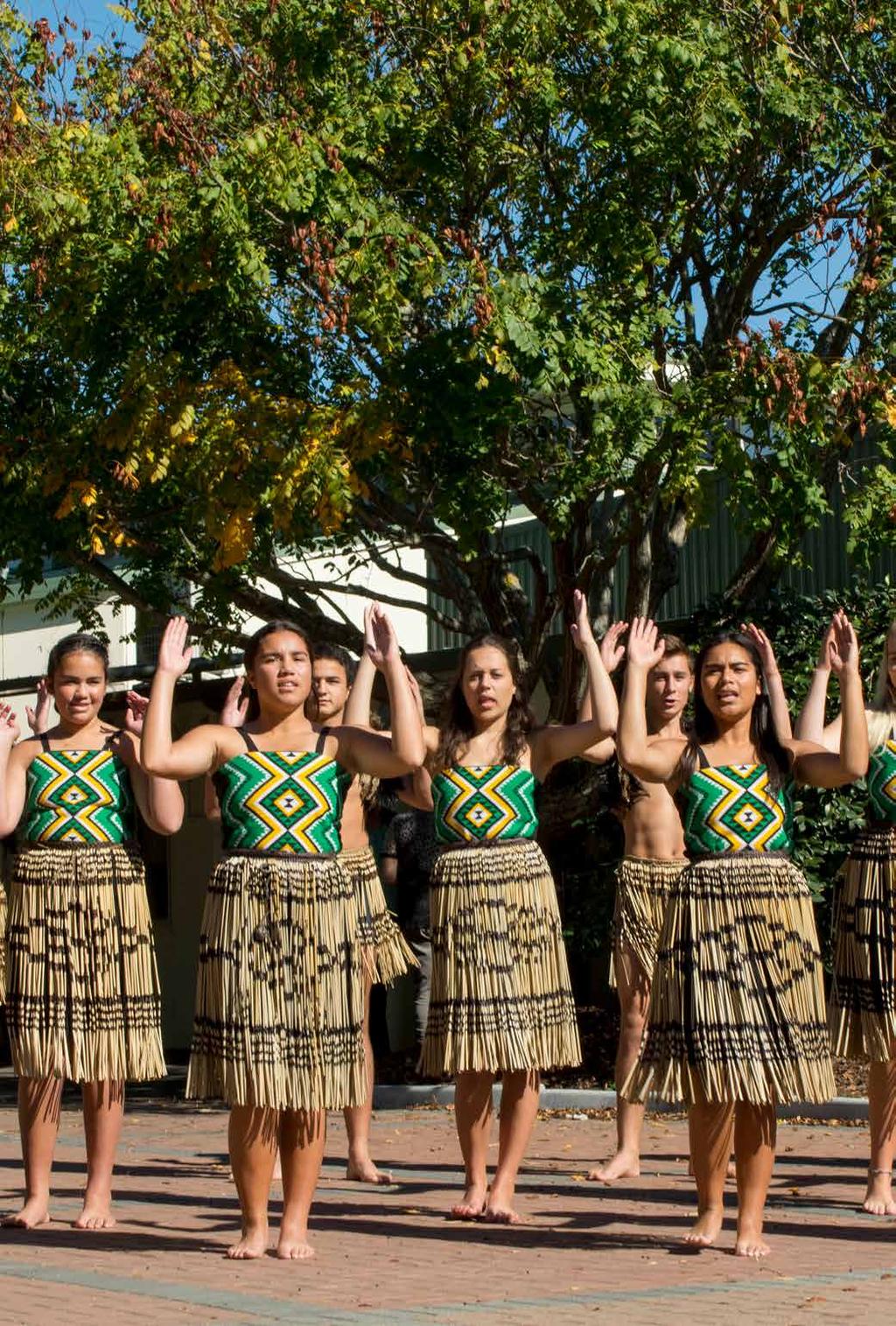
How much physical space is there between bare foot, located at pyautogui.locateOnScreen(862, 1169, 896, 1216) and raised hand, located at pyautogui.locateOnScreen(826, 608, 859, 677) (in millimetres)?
1887

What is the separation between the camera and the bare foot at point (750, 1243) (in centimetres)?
635

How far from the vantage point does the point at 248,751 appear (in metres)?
6.61

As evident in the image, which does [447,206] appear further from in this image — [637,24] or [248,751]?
[248,751]

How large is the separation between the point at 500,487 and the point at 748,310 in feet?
7.74

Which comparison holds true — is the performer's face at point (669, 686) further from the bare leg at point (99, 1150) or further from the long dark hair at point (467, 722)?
the bare leg at point (99, 1150)

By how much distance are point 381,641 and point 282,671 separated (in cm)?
36

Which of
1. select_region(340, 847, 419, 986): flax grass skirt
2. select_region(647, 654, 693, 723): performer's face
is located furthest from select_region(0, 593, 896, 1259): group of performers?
select_region(340, 847, 419, 986): flax grass skirt

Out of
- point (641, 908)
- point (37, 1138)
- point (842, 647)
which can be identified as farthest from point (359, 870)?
point (842, 647)

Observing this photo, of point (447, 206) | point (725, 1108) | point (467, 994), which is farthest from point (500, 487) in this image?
point (725, 1108)

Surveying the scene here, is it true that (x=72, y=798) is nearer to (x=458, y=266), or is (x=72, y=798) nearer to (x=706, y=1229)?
(x=706, y=1229)

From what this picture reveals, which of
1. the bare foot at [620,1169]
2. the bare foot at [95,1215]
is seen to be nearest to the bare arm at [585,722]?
the bare foot at [620,1169]

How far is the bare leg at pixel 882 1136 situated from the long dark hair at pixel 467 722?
1721 mm

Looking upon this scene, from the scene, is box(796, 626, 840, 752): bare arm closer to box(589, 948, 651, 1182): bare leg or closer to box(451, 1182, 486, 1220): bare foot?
box(589, 948, 651, 1182): bare leg

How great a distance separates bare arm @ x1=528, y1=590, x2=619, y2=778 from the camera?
682 centimetres
